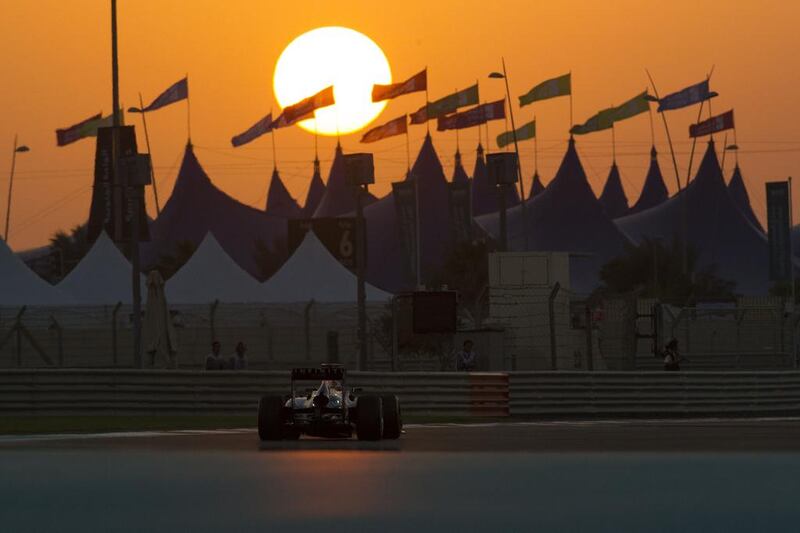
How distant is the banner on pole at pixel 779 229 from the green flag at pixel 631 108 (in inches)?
285

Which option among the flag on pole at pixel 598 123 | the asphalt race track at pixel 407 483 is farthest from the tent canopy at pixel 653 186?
the asphalt race track at pixel 407 483

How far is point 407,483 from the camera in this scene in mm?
14789

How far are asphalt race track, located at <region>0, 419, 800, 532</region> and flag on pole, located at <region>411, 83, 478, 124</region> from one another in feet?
204

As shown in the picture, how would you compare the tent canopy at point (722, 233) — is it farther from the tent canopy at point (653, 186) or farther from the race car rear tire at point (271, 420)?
the race car rear tire at point (271, 420)

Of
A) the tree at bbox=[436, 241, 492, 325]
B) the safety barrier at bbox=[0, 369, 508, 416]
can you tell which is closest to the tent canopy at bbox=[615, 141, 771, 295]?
the tree at bbox=[436, 241, 492, 325]

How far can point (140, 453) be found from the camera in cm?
1975

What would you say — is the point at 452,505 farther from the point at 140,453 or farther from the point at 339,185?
the point at 339,185

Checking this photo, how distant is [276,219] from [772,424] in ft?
268

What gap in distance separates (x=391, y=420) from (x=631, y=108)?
68.1 metres

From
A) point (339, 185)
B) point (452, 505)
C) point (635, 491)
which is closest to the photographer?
point (452, 505)

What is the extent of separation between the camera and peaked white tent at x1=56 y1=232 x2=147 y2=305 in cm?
5756

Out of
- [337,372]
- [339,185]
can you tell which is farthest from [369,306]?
[339,185]

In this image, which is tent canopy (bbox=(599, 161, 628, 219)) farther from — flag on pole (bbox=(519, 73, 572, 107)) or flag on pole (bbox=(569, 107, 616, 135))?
flag on pole (bbox=(519, 73, 572, 107))

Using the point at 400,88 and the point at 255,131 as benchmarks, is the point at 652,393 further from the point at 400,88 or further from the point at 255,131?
→ the point at 255,131
